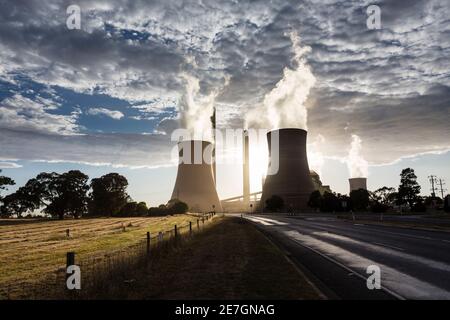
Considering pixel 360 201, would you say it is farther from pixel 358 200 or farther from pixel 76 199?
pixel 76 199

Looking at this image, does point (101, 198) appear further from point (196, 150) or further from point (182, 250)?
point (182, 250)

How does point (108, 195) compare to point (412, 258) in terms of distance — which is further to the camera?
point (108, 195)

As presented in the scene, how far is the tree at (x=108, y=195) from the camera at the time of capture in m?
86.5

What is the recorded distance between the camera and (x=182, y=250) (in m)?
16.4

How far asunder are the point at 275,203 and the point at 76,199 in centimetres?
4893

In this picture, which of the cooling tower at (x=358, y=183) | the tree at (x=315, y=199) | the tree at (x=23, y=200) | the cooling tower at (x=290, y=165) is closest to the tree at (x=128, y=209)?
the tree at (x=23, y=200)

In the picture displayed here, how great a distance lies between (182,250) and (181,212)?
77.0 m

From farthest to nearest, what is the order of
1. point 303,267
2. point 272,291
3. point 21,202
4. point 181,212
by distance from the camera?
point 181,212
point 21,202
point 303,267
point 272,291

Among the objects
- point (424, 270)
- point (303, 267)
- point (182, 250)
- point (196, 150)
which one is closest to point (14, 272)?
point (182, 250)

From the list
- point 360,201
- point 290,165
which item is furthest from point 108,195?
point 360,201

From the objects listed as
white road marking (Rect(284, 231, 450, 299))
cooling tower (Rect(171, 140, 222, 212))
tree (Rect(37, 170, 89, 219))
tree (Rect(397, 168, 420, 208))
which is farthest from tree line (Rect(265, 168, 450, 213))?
white road marking (Rect(284, 231, 450, 299))

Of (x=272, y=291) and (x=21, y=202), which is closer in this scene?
(x=272, y=291)

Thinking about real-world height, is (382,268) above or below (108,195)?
below

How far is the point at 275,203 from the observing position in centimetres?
10631
